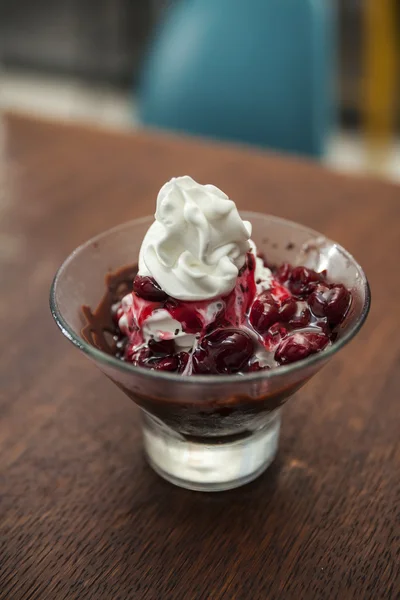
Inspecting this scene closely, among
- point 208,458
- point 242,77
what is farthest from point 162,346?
point 242,77

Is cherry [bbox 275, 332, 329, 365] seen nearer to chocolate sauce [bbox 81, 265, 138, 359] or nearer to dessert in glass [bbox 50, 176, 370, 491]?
dessert in glass [bbox 50, 176, 370, 491]

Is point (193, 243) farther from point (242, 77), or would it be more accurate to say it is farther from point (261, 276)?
point (242, 77)

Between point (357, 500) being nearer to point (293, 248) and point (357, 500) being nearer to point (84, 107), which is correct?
point (293, 248)

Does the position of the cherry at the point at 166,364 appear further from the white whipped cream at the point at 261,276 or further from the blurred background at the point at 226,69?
the blurred background at the point at 226,69

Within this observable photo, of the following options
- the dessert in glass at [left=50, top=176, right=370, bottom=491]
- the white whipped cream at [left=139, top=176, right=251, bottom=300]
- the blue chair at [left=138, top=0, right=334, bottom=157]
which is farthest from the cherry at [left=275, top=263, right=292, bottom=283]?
the blue chair at [left=138, top=0, right=334, bottom=157]

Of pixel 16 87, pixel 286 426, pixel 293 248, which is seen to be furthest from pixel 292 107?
pixel 16 87

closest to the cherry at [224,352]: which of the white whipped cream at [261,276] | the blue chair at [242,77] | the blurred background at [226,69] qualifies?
the white whipped cream at [261,276]

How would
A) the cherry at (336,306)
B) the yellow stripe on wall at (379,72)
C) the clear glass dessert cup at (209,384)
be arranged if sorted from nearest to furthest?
the clear glass dessert cup at (209,384), the cherry at (336,306), the yellow stripe on wall at (379,72)
